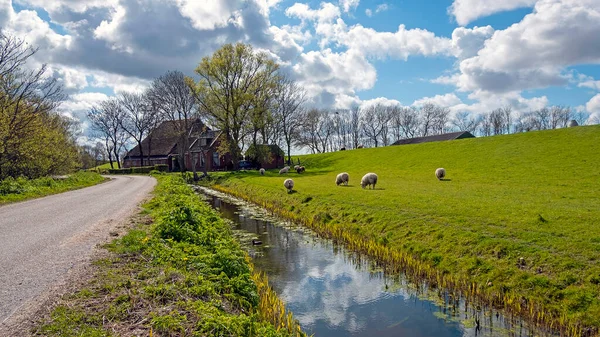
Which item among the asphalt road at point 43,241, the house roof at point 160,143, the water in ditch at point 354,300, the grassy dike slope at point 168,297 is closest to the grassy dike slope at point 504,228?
the water in ditch at point 354,300

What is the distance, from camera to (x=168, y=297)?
6.45 meters

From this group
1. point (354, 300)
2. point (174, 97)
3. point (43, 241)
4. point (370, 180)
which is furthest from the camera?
point (174, 97)

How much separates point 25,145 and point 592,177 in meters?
40.5

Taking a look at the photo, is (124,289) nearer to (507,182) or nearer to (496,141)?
(507,182)

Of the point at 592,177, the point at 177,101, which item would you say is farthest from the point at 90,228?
the point at 177,101

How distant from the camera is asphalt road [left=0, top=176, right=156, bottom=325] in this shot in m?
6.78

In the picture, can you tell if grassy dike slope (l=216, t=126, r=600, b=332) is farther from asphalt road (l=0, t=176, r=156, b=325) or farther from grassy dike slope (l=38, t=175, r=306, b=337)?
asphalt road (l=0, t=176, r=156, b=325)

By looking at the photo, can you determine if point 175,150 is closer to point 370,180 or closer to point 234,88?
point 234,88

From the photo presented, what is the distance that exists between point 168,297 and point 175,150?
228 ft

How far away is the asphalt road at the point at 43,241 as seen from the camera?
6.78 metres

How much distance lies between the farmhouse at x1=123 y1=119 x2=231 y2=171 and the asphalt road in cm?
4190

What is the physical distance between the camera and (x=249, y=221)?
20.8m

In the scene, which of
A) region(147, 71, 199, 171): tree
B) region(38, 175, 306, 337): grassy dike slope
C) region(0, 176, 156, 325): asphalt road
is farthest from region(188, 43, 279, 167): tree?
region(38, 175, 306, 337): grassy dike slope

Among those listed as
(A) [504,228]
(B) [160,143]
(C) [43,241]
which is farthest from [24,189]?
(B) [160,143]
